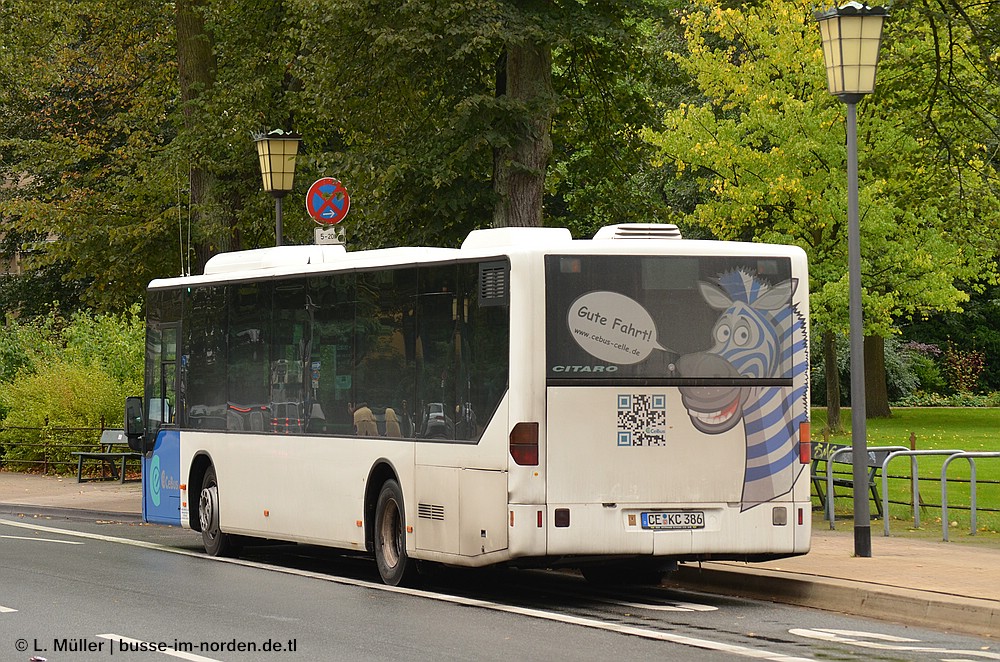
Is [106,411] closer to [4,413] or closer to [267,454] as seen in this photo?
[4,413]

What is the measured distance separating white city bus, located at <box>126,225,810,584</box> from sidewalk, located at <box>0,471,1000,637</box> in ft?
1.20

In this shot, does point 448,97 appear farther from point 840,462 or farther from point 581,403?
point 581,403

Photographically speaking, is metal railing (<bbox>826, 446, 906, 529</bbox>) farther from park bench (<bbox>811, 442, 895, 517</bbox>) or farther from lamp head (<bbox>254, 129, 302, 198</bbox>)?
lamp head (<bbox>254, 129, 302, 198</bbox>)

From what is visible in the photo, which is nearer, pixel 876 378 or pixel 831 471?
pixel 831 471

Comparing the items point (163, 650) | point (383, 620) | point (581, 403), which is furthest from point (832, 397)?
point (163, 650)

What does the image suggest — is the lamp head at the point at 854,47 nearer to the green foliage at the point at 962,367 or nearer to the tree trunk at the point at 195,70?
the tree trunk at the point at 195,70

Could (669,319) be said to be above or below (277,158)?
below

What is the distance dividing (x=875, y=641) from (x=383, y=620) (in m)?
3.36

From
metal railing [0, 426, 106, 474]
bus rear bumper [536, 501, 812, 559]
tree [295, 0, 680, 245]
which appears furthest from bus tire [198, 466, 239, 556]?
metal railing [0, 426, 106, 474]

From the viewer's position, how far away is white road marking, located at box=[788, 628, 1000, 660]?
34.5 feet

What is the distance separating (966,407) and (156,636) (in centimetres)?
5031

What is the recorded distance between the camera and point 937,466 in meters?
30.3

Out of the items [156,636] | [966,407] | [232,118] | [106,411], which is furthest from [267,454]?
[966,407]

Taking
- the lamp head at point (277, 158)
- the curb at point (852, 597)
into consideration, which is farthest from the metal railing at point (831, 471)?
the lamp head at point (277, 158)
